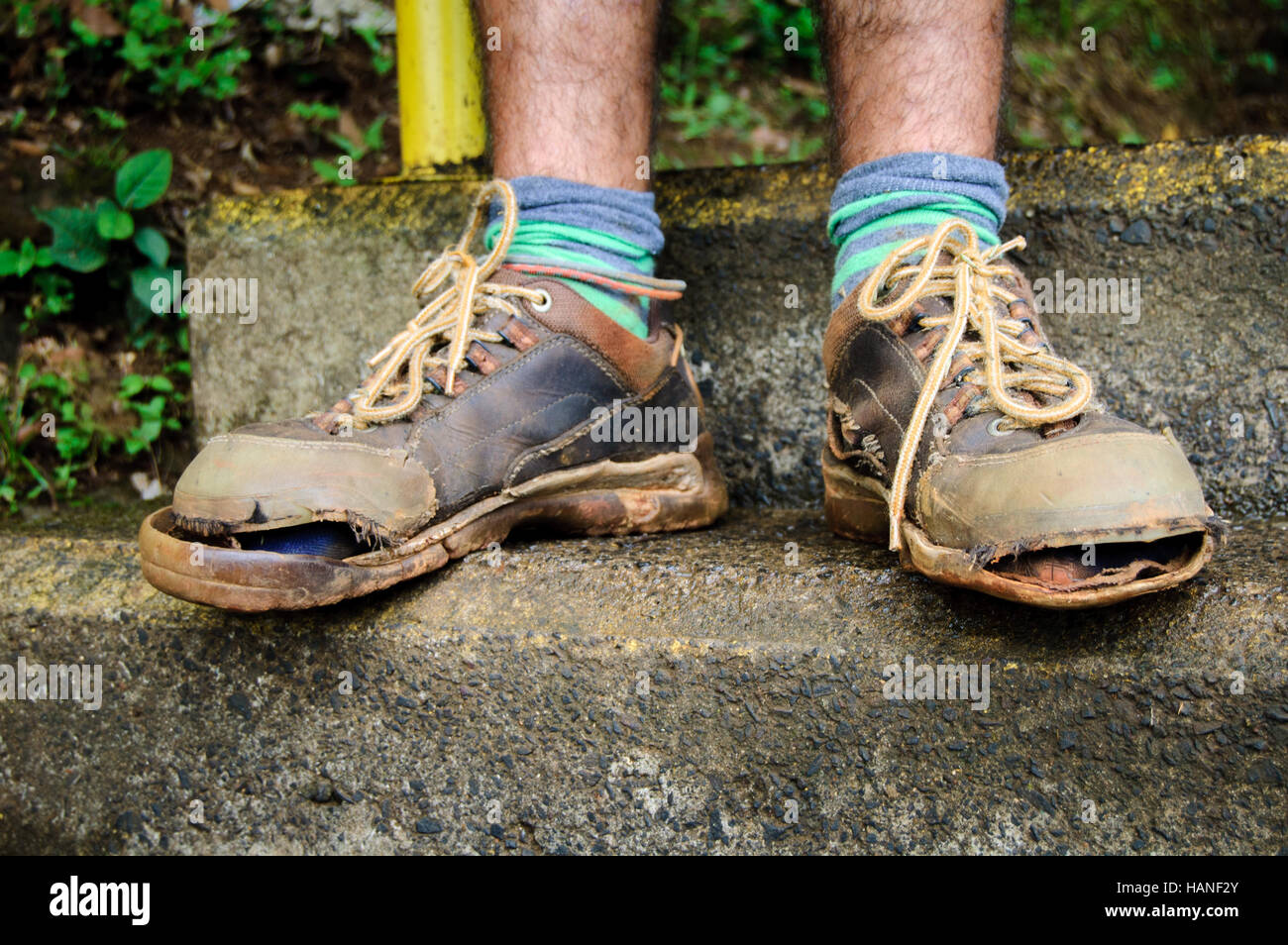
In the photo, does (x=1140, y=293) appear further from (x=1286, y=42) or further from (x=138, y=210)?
(x=1286, y=42)

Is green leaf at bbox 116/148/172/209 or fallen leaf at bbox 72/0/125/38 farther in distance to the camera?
fallen leaf at bbox 72/0/125/38

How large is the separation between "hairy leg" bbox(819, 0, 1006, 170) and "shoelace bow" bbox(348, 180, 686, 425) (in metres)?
0.34

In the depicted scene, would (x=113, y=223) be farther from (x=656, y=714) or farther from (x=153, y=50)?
(x=656, y=714)

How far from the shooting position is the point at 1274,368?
4.05 ft

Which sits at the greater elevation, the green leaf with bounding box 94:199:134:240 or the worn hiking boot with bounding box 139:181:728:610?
the green leaf with bounding box 94:199:134:240

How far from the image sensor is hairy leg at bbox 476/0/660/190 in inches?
46.9

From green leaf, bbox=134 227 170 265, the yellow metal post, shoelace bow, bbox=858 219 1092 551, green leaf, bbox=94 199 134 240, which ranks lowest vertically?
shoelace bow, bbox=858 219 1092 551

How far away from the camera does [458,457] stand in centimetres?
106

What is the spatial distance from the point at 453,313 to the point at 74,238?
1056 millimetres

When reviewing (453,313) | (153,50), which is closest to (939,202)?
(453,313)

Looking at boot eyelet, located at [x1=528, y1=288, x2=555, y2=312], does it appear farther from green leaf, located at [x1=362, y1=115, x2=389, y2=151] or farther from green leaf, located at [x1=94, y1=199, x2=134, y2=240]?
green leaf, located at [x1=362, y1=115, x2=389, y2=151]

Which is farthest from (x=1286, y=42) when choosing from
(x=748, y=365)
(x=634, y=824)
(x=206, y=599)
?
(x=206, y=599)

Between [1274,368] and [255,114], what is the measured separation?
83.4 inches

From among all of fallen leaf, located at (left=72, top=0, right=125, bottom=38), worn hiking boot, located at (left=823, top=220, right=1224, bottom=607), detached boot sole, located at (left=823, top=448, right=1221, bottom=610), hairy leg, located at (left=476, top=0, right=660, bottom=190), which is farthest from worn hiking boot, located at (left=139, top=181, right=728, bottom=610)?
fallen leaf, located at (left=72, top=0, right=125, bottom=38)
